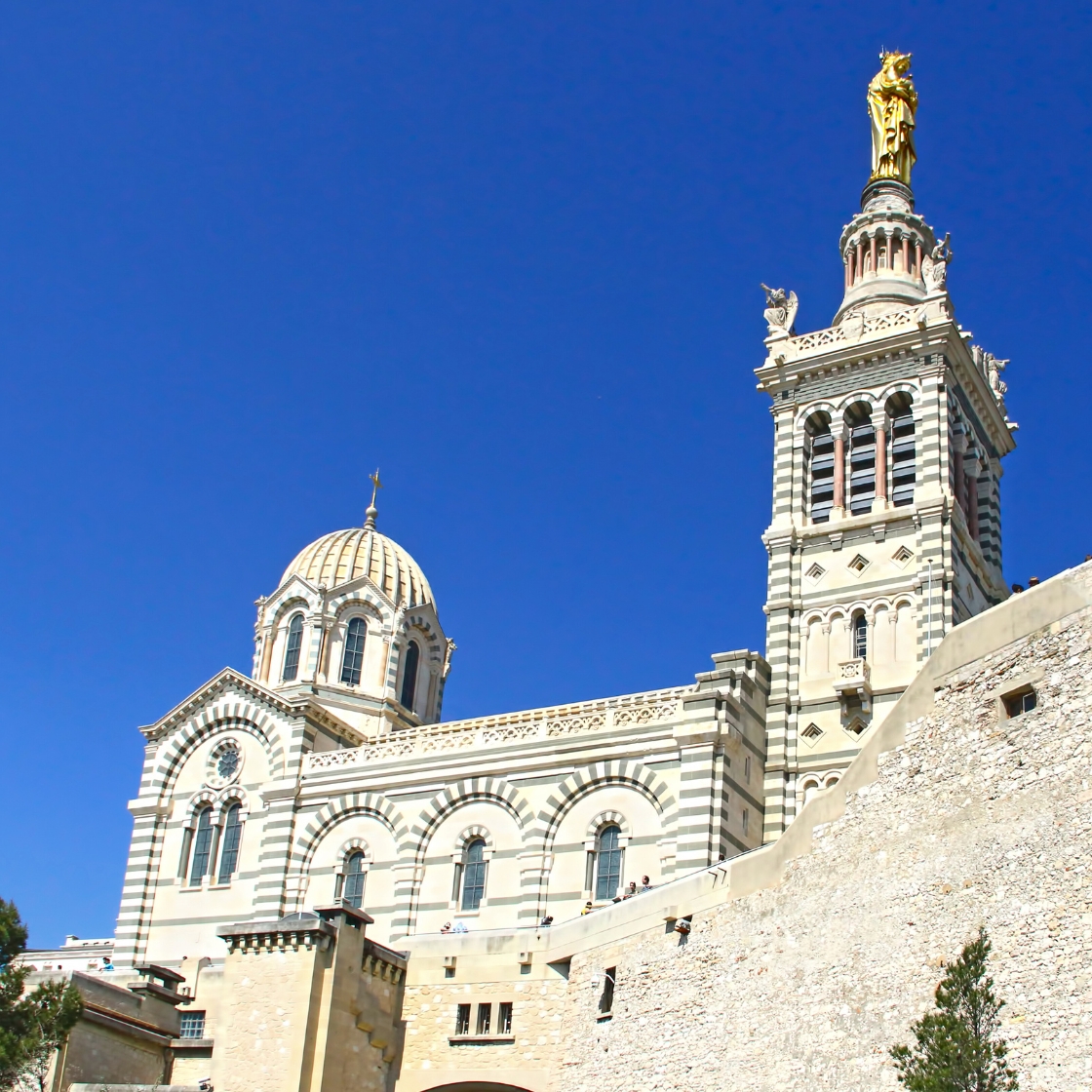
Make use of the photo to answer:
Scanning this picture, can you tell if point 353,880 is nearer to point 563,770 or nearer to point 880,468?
point 563,770

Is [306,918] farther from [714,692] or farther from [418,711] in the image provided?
[418,711]

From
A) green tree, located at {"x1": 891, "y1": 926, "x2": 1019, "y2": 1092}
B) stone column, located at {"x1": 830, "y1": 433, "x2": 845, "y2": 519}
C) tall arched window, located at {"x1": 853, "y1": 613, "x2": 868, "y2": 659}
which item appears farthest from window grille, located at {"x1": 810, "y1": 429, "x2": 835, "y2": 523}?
green tree, located at {"x1": 891, "y1": 926, "x2": 1019, "y2": 1092}

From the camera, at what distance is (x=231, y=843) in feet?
141

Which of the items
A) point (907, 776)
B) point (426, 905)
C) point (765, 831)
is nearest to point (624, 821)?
point (765, 831)

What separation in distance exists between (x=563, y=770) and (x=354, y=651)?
1341 centimetres

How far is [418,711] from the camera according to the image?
5084 centimetres

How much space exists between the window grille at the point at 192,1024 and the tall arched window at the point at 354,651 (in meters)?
14.8

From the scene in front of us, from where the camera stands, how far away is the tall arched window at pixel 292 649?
4938cm

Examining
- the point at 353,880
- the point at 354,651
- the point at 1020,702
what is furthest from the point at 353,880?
the point at 1020,702

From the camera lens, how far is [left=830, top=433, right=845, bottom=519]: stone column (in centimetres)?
4022

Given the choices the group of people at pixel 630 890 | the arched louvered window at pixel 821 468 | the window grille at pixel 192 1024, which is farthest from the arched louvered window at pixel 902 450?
the window grille at pixel 192 1024

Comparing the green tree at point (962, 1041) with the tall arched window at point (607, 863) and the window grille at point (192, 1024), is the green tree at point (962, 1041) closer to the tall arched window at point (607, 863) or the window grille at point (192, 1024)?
the tall arched window at point (607, 863)

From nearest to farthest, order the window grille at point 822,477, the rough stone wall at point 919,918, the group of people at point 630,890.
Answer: the rough stone wall at point 919,918, the group of people at point 630,890, the window grille at point 822,477

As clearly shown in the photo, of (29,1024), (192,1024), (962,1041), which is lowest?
(962,1041)
